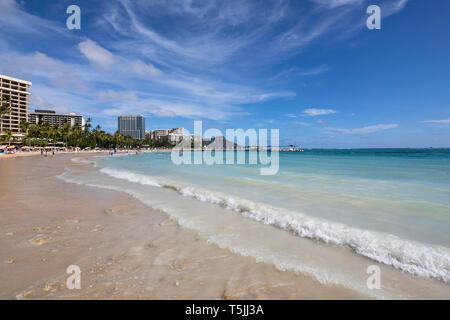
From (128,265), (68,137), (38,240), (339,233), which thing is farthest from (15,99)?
(339,233)

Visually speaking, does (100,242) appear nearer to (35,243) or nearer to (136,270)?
(35,243)

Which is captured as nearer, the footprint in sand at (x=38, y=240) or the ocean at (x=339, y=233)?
the ocean at (x=339, y=233)

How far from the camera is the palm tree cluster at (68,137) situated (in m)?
90.7

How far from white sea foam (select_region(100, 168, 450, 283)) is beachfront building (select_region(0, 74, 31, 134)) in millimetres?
153698

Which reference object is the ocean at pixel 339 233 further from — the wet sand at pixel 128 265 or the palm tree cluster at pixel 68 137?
the palm tree cluster at pixel 68 137

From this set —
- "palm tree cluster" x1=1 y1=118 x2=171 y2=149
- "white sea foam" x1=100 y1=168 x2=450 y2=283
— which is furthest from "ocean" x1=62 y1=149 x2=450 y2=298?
"palm tree cluster" x1=1 y1=118 x2=171 y2=149

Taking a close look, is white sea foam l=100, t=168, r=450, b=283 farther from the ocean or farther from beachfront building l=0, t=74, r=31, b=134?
beachfront building l=0, t=74, r=31, b=134

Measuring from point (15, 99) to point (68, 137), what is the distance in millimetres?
47763

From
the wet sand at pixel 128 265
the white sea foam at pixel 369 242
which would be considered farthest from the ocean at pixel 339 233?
the wet sand at pixel 128 265

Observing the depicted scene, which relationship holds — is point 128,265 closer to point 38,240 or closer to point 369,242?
point 38,240

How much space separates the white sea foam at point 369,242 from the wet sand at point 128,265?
5.81 feet

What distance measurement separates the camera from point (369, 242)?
15.9 feet

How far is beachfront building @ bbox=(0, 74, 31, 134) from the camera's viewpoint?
113m
